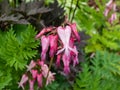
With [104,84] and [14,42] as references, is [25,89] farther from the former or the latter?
[104,84]

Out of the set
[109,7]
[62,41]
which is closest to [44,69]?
[62,41]

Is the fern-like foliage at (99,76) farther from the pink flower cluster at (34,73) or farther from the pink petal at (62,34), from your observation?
the pink petal at (62,34)

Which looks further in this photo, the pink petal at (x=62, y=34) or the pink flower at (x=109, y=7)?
the pink flower at (x=109, y=7)

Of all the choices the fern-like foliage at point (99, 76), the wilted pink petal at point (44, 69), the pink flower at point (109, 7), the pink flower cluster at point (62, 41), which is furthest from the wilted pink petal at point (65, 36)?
the pink flower at point (109, 7)

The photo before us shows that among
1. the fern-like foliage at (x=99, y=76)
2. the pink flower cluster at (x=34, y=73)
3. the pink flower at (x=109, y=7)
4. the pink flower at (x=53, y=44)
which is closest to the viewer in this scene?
the pink flower at (x=53, y=44)

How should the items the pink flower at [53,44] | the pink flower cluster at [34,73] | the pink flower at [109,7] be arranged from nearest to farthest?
the pink flower at [53,44], the pink flower cluster at [34,73], the pink flower at [109,7]

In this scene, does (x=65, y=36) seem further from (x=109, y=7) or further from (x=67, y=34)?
(x=109, y=7)

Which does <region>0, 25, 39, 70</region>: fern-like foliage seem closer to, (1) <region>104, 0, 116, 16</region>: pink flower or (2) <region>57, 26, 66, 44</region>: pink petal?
(2) <region>57, 26, 66, 44</region>: pink petal

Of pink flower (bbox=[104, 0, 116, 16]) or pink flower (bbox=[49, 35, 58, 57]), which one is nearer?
pink flower (bbox=[49, 35, 58, 57])

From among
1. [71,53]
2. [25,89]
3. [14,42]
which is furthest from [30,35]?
[25,89]

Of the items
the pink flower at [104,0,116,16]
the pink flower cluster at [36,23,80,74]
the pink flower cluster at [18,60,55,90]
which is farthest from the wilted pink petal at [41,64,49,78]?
the pink flower at [104,0,116,16]

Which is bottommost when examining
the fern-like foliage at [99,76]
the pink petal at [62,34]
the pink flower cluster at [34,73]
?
the fern-like foliage at [99,76]
